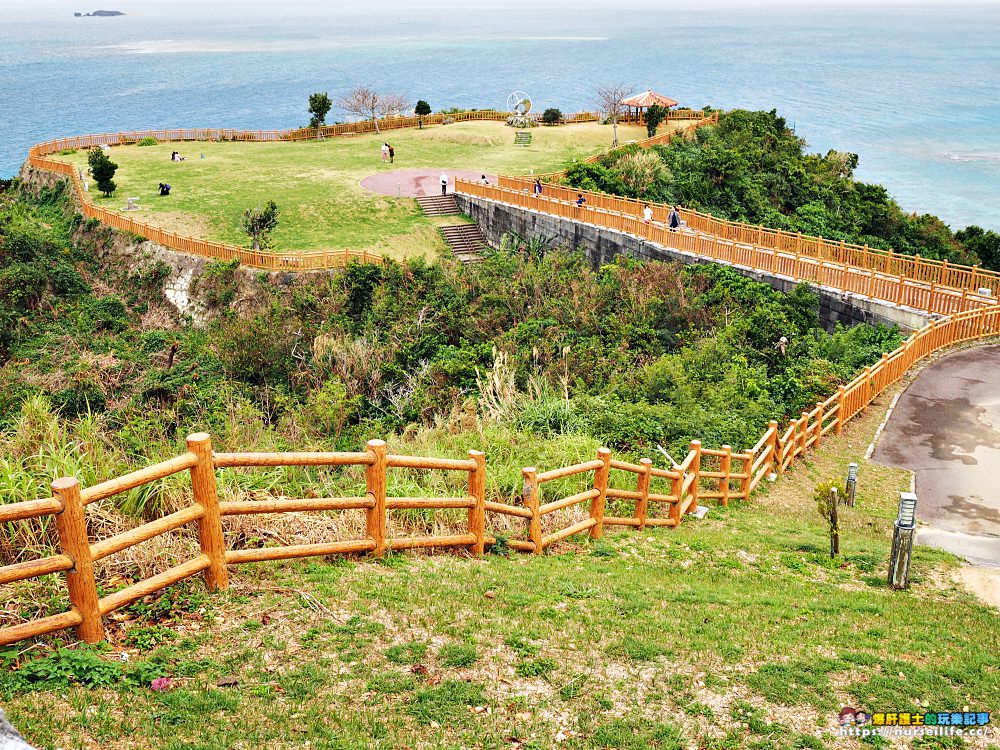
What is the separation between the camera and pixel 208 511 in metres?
6.73

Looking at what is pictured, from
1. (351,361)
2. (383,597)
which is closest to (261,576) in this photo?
(383,597)

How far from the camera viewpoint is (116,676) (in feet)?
19.1

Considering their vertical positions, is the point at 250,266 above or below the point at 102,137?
below

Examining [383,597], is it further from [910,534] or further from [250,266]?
[250,266]

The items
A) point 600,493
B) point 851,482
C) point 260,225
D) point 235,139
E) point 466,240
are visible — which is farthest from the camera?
point 235,139

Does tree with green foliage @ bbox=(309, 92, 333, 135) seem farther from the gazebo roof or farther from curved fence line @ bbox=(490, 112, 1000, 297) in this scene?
curved fence line @ bbox=(490, 112, 1000, 297)

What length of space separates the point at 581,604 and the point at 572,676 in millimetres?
1403

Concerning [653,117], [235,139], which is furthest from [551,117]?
[235,139]

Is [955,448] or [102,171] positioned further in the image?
[102,171]

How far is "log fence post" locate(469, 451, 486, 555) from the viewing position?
866cm

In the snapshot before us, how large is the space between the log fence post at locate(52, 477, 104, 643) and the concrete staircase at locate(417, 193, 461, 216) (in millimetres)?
35670

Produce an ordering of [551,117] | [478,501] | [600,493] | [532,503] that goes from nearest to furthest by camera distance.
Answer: [478,501]
[532,503]
[600,493]
[551,117]

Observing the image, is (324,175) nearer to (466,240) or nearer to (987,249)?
(466,240)

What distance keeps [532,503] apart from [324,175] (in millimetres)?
39163
